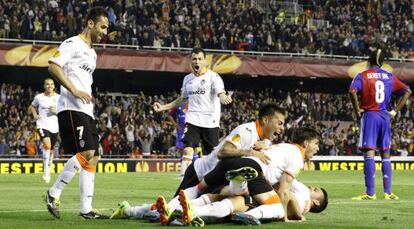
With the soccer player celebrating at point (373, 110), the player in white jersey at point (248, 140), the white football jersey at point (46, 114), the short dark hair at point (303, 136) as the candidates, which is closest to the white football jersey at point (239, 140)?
the player in white jersey at point (248, 140)

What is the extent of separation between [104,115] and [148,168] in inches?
214

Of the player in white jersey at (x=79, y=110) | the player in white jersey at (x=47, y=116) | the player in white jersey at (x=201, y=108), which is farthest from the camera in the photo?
the player in white jersey at (x=47, y=116)

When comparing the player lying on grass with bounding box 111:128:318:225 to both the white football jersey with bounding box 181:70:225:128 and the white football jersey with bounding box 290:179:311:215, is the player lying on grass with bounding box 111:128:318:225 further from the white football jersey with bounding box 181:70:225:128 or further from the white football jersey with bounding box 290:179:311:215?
the white football jersey with bounding box 181:70:225:128

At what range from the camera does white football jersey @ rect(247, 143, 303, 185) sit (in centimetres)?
1112

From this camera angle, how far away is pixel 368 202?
15.5m

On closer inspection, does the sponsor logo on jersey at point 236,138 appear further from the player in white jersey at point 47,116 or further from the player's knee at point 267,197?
the player in white jersey at point 47,116

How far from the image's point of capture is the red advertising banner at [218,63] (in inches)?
1501

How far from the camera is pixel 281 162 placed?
11.2 meters

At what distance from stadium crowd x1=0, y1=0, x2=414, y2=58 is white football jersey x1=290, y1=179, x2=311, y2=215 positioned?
28.4 metres

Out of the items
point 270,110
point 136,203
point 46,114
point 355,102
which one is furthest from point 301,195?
point 46,114

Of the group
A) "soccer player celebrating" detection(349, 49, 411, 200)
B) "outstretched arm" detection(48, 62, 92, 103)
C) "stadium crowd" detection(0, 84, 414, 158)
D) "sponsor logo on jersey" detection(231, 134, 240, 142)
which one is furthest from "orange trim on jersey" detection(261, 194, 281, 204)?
"stadium crowd" detection(0, 84, 414, 158)

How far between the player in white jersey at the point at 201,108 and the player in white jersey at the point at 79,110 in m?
6.49

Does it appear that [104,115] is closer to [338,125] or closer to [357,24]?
[338,125]

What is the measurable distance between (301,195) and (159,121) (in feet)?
96.5
